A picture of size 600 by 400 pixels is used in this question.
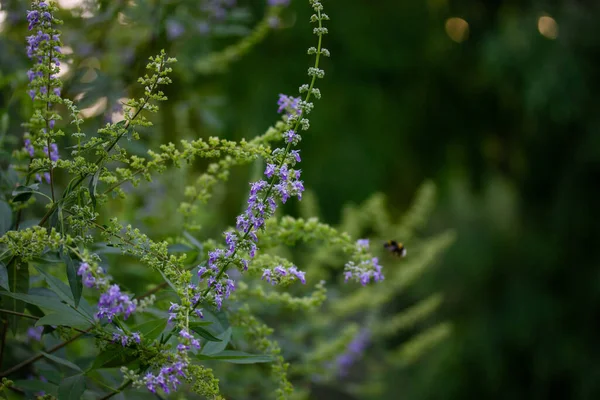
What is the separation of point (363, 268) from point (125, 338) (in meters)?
0.40

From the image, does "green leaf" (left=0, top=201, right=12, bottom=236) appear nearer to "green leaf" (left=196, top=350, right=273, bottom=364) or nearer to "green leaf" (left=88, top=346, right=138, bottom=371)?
"green leaf" (left=88, top=346, right=138, bottom=371)

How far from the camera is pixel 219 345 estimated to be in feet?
2.72

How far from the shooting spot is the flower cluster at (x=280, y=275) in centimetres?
85

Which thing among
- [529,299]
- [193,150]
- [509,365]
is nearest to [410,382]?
[509,365]

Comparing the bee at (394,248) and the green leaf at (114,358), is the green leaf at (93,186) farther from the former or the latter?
the bee at (394,248)

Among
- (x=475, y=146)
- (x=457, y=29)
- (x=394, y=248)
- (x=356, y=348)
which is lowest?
(x=394, y=248)

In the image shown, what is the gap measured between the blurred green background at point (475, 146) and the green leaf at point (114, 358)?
8.63ft

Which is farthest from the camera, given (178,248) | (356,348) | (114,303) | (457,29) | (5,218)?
(457,29)

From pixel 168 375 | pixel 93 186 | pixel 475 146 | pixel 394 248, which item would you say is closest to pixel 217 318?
pixel 168 375

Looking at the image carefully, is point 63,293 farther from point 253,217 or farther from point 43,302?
point 253,217

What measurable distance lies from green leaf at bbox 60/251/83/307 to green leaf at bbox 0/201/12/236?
0.67 ft

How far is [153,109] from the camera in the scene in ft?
2.52

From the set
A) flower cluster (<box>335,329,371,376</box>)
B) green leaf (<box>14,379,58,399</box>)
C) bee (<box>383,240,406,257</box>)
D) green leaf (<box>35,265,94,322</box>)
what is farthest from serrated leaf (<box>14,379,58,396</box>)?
flower cluster (<box>335,329,371,376</box>)

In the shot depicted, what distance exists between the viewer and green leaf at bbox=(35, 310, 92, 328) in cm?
74
